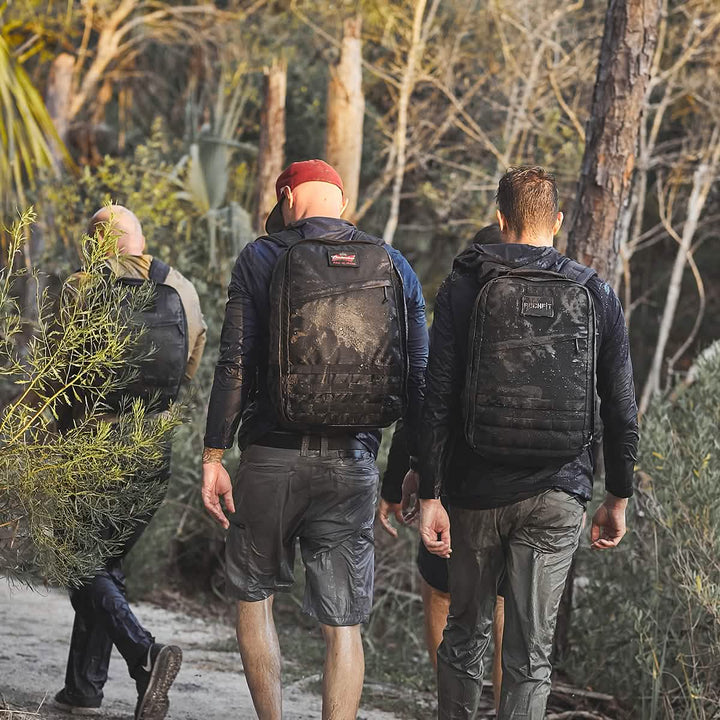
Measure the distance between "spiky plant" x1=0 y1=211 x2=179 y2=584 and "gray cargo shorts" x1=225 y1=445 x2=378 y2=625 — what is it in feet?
1.35

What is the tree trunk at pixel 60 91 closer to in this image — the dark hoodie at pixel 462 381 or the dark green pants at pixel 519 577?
the dark hoodie at pixel 462 381

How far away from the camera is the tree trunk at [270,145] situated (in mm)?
9836

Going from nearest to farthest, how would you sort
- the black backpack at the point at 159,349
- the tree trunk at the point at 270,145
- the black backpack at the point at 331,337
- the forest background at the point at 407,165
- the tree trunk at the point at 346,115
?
the black backpack at the point at 331,337
the black backpack at the point at 159,349
the forest background at the point at 407,165
the tree trunk at the point at 270,145
the tree trunk at the point at 346,115

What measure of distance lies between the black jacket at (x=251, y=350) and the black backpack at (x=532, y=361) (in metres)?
0.42

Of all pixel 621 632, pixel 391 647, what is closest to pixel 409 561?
pixel 391 647

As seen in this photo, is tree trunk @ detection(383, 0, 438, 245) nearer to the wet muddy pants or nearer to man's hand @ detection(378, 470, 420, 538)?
Result: the wet muddy pants

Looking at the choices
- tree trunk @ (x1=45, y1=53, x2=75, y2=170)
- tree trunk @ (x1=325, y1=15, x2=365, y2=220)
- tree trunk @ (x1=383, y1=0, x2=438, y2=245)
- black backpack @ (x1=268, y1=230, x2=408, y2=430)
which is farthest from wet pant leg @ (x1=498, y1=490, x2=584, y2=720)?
tree trunk @ (x1=45, y1=53, x2=75, y2=170)

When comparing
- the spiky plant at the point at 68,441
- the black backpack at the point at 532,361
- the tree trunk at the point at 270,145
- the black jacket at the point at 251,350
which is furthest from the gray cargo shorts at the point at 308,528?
the tree trunk at the point at 270,145

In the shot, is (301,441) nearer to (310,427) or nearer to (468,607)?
(310,427)

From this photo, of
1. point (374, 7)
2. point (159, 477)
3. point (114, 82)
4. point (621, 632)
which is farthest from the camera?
point (114, 82)

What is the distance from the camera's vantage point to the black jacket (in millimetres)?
3535

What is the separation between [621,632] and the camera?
5289mm

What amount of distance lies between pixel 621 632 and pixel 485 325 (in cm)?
260

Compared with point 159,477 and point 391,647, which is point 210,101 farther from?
point 159,477
